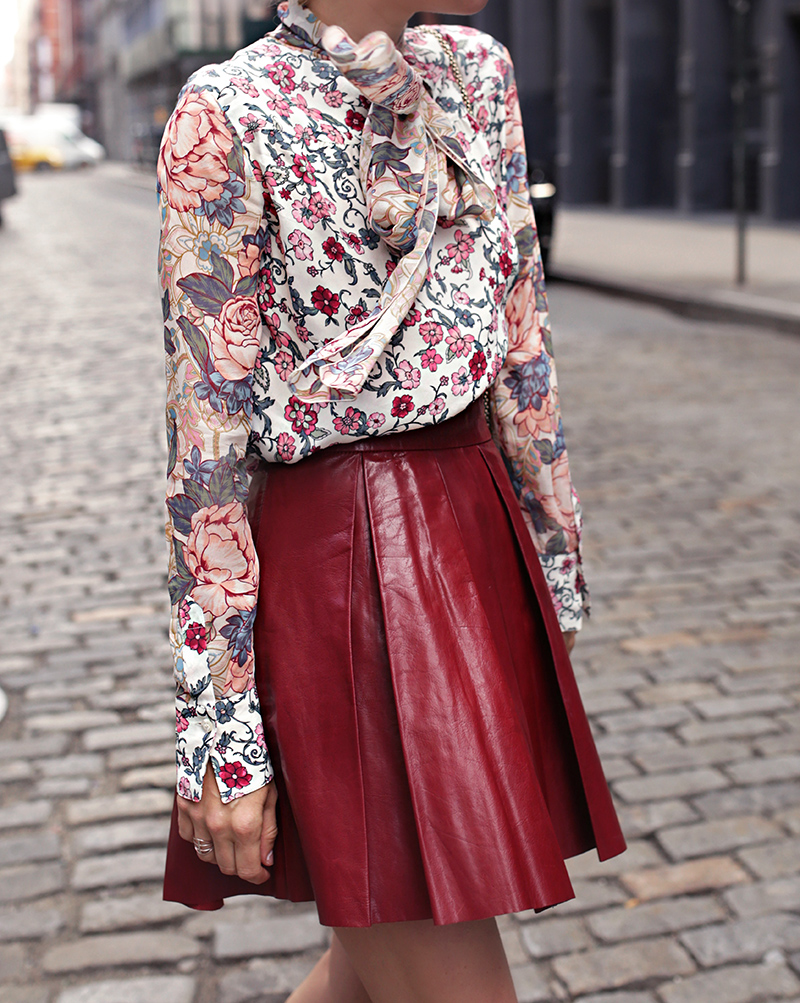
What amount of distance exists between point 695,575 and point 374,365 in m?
4.00

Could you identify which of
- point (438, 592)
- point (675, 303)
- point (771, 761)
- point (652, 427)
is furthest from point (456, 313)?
point (675, 303)

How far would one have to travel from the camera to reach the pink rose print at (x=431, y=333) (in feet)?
5.52

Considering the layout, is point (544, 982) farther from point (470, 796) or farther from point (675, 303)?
point (675, 303)

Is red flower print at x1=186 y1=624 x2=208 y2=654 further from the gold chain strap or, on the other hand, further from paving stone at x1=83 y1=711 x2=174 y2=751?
paving stone at x1=83 y1=711 x2=174 y2=751

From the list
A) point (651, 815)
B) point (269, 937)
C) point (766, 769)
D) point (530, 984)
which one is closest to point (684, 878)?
point (651, 815)

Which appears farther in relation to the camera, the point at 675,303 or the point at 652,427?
the point at 675,303

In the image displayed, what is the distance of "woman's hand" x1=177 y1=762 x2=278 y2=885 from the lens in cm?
165

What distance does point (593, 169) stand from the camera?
90.2 feet

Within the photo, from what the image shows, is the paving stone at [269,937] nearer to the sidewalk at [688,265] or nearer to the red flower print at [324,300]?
the red flower print at [324,300]

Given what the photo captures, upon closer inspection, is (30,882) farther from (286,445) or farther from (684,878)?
(286,445)

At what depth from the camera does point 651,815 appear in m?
3.47

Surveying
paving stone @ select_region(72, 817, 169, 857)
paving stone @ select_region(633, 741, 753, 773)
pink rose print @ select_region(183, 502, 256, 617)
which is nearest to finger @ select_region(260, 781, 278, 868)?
pink rose print @ select_region(183, 502, 256, 617)

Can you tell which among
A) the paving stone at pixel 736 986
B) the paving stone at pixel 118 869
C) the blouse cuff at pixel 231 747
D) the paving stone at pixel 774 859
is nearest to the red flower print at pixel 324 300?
the blouse cuff at pixel 231 747

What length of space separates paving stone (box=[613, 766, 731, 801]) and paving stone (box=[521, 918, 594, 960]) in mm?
609
